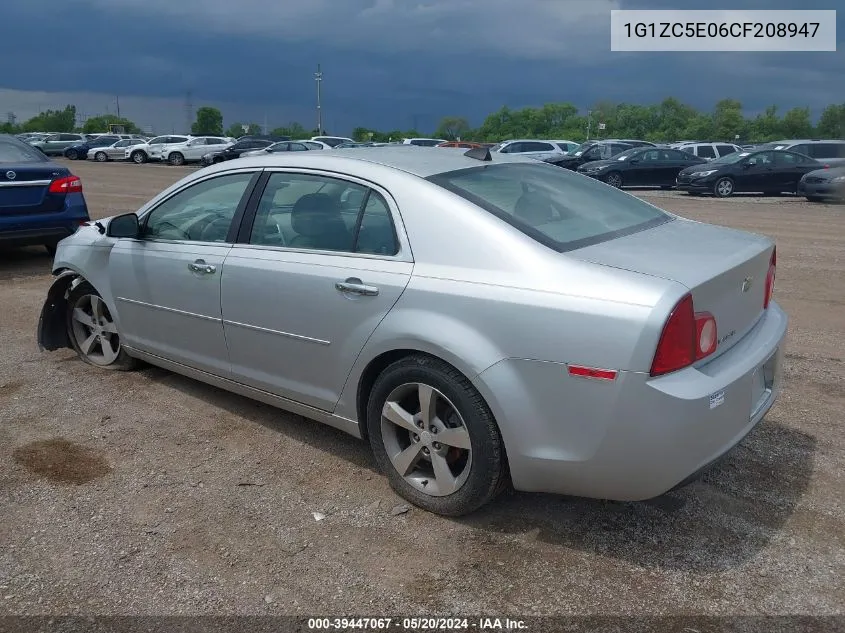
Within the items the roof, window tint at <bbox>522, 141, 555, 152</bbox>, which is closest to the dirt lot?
the roof

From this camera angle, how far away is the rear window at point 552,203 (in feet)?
10.7

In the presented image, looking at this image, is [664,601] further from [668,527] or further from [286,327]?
[286,327]

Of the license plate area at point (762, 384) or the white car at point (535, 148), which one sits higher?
the white car at point (535, 148)

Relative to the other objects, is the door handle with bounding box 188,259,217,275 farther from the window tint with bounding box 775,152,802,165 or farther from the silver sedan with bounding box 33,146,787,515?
the window tint with bounding box 775,152,802,165

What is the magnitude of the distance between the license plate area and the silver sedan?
0.06ft

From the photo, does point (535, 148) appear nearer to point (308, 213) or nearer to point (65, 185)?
point (65, 185)

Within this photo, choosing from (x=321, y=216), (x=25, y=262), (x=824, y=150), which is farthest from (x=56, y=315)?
(x=824, y=150)

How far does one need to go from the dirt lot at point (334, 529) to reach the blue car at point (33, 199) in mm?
4269

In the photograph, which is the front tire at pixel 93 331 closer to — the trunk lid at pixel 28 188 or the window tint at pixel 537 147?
the trunk lid at pixel 28 188

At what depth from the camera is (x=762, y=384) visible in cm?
325

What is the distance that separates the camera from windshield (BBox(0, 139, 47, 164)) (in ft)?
28.0

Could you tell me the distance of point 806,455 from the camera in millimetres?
3906

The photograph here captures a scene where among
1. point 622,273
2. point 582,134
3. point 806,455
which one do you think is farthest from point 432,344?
point 582,134

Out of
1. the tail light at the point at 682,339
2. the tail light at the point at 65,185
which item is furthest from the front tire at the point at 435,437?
the tail light at the point at 65,185
